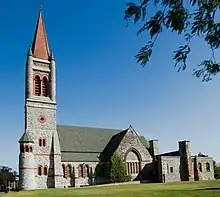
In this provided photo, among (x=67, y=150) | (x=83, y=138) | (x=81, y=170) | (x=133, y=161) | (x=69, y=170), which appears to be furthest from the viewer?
(x=83, y=138)

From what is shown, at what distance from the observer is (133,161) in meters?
61.0

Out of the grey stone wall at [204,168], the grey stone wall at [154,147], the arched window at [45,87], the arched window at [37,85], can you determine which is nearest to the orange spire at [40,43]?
the arched window at [37,85]

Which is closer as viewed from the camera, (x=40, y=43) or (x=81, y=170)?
(x=81, y=170)

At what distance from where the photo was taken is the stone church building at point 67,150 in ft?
174

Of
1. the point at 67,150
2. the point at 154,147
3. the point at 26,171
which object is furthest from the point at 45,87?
the point at 154,147

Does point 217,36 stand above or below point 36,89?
below

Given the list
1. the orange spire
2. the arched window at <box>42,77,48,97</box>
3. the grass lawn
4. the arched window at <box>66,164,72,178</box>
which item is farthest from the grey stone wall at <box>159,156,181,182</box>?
the orange spire

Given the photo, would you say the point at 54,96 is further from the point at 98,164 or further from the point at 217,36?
the point at 217,36

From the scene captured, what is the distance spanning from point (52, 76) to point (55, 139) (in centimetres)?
1068

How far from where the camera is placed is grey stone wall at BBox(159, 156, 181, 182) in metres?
59.4

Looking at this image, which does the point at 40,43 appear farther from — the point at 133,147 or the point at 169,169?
the point at 169,169

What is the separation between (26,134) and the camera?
52625 mm

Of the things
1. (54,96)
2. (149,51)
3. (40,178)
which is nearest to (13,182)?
(40,178)

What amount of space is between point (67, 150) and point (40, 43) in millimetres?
18917
